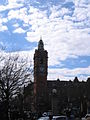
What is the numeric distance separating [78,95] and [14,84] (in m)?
54.5

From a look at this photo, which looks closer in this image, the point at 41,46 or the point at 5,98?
the point at 5,98

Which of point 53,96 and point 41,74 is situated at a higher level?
point 41,74

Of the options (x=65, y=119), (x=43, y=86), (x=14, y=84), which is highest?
(x=43, y=86)

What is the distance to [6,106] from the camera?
3978 cm

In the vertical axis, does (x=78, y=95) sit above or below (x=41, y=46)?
below

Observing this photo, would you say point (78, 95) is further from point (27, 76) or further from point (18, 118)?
point (27, 76)

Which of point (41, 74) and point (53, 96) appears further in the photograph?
point (41, 74)

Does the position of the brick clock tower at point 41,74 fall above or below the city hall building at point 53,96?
above

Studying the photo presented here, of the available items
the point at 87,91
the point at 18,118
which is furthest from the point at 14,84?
the point at 87,91

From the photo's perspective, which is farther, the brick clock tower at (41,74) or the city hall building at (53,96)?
the brick clock tower at (41,74)

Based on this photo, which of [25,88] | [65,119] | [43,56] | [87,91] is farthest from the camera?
[43,56]

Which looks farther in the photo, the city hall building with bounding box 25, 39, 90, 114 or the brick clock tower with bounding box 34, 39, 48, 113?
the brick clock tower with bounding box 34, 39, 48, 113

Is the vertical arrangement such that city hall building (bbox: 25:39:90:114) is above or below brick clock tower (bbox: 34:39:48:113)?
below

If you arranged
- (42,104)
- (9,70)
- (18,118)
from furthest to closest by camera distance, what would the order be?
(42,104), (18,118), (9,70)
